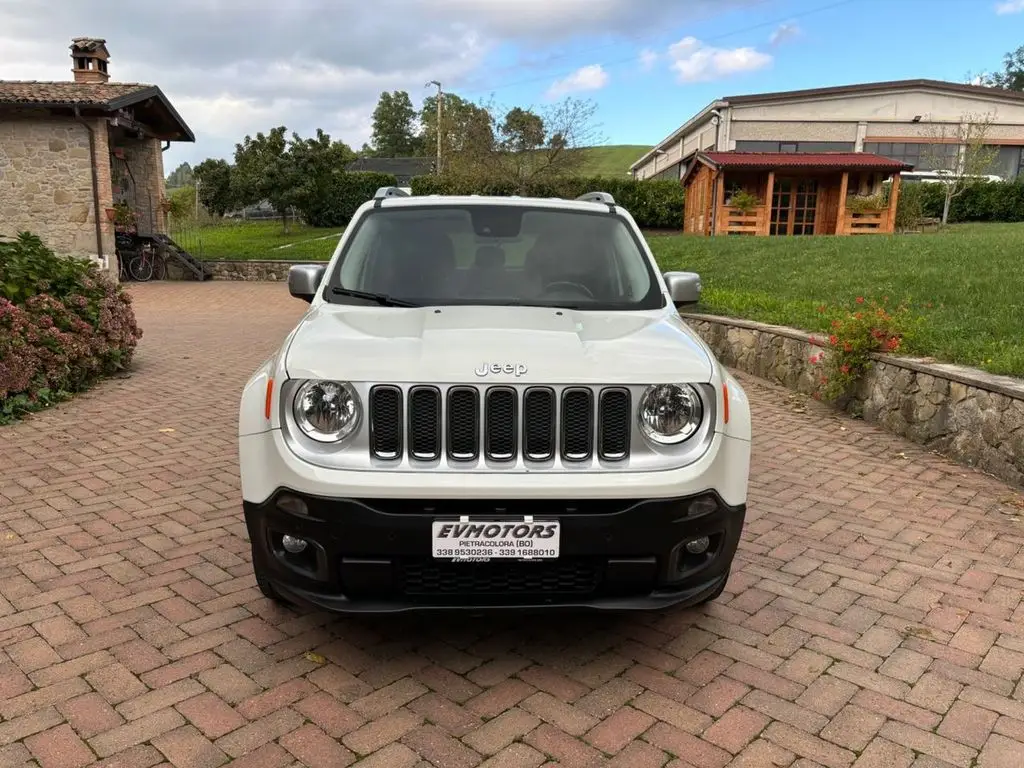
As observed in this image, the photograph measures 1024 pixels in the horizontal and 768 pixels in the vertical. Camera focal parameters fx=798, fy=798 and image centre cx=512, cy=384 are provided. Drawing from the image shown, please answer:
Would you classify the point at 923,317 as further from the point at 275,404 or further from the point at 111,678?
the point at 111,678

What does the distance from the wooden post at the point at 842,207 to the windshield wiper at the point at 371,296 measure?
85.5ft

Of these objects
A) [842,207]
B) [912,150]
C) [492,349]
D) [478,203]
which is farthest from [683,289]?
[912,150]

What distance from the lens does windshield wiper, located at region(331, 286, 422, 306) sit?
3.73m

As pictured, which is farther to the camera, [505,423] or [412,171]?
[412,171]

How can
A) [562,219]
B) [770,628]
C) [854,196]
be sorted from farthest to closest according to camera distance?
[854,196] < [562,219] < [770,628]

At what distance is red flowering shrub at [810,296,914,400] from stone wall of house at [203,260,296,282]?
1895 centimetres

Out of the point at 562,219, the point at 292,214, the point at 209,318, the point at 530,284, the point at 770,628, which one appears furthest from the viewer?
the point at 292,214

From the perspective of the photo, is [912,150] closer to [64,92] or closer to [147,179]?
[147,179]

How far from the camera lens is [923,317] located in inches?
314

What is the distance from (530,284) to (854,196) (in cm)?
2689

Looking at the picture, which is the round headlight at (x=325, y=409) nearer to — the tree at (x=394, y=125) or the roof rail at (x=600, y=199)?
the roof rail at (x=600, y=199)

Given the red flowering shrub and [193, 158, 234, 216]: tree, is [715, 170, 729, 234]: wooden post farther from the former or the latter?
[193, 158, 234, 216]: tree

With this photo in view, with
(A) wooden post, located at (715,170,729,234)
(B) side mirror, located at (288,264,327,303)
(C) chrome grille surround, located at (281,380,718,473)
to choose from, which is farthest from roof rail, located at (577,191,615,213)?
(A) wooden post, located at (715,170,729,234)

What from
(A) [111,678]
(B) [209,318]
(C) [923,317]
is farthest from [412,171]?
(A) [111,678]
